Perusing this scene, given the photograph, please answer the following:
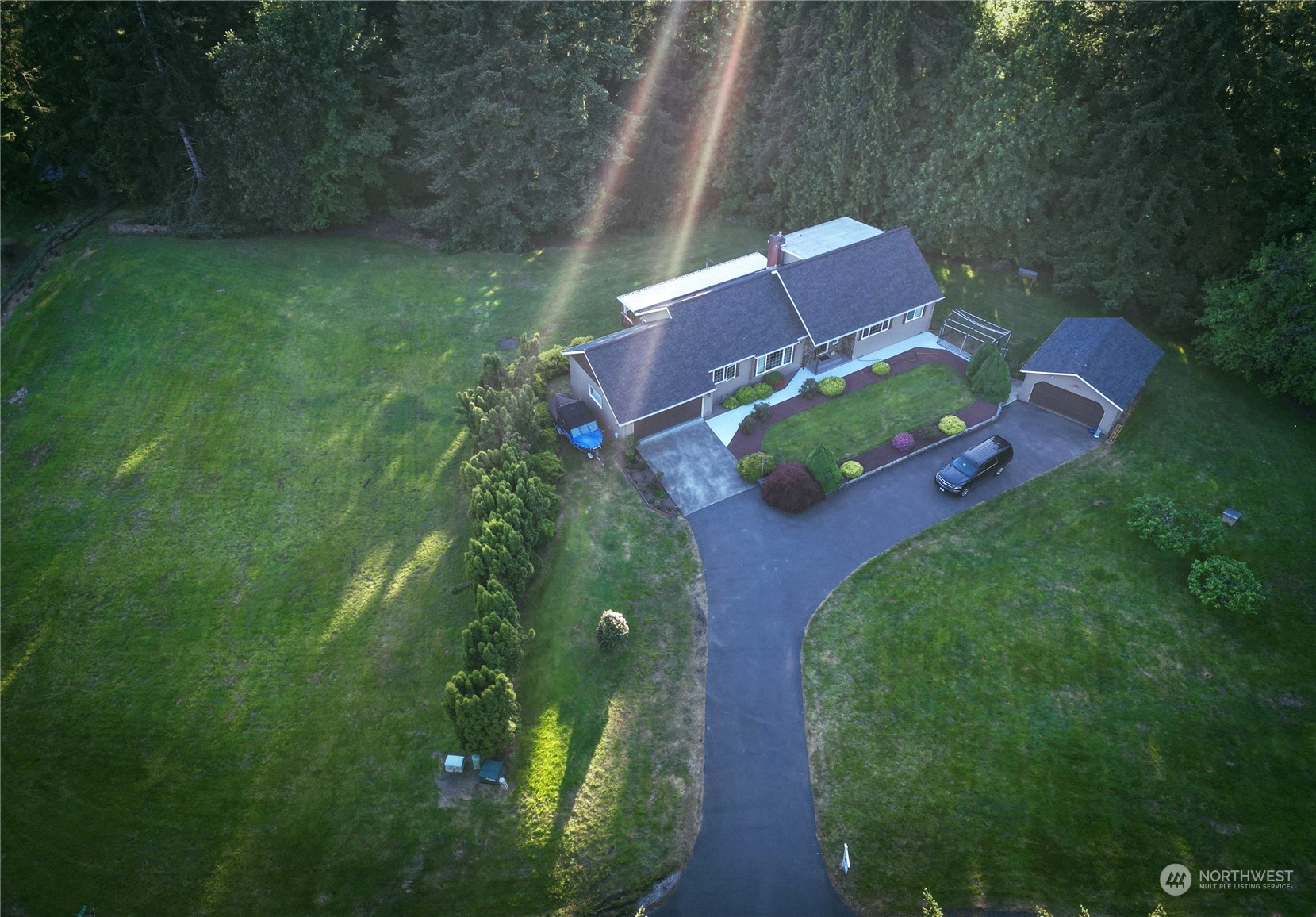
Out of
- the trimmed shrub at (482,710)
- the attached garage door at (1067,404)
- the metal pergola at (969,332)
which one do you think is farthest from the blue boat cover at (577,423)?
the attached garage door at (1067,404)

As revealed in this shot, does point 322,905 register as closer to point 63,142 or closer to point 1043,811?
point 1043,811

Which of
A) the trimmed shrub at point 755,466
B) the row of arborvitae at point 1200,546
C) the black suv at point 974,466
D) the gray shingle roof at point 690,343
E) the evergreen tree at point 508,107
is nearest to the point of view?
the row of arborvitae at point 1200,546

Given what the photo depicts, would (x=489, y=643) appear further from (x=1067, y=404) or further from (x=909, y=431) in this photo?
(x=1067, y=404)

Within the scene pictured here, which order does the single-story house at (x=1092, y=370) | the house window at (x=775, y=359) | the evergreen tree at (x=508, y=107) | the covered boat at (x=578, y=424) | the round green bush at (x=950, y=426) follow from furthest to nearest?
the evergreen tree at (x=508, y=107) → the house window at (x=775, y=359) → the round green bush at (x=950, y=426) → the single-story house at (x=1092, y=370) → the covered boat at (x=578, y=424)

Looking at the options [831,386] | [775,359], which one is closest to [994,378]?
[831,386]

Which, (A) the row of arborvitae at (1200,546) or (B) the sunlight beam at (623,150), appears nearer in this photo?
(A) the row of arborvitae at (1200,546)

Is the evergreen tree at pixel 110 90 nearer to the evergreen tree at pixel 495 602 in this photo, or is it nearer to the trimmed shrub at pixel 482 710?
the evergreen tree at pixel 495 602

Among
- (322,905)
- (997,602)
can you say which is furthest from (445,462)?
(997,602)
